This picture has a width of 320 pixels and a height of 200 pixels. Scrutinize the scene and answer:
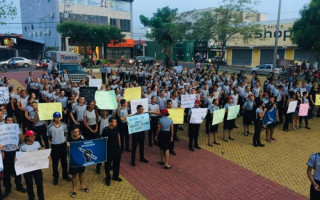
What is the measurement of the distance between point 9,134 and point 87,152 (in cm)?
192

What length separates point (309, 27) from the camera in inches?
805

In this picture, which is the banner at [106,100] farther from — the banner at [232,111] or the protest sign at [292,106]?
the protest sign at [292,106]

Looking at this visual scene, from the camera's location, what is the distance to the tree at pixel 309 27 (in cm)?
1977

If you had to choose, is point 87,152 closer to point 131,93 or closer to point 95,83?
point 131,93

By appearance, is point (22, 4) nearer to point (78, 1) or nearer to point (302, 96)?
point (78, 1)

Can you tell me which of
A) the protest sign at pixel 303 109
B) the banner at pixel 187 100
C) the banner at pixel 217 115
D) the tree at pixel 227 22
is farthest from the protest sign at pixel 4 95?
the tree at pixel 227 22

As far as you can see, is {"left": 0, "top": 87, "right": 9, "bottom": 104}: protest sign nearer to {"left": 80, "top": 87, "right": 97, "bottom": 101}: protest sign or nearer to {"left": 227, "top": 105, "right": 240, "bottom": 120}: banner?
{"left": 80, "top": 87, "right": 97, "bottom": 101}: protest sign

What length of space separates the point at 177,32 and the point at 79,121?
21666 millimetres

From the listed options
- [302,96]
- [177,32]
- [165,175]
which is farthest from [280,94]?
[177,32]

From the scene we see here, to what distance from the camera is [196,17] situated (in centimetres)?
2442

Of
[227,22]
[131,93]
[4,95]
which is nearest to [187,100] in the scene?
[131,93]

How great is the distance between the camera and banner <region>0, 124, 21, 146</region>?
254 inches

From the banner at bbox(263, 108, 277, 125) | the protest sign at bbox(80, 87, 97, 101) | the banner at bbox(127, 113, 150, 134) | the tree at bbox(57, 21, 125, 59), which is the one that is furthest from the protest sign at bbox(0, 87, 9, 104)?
the tree at bbox(57, 21, 125, 59)

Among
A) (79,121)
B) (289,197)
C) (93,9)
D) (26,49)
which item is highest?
(93,9)
